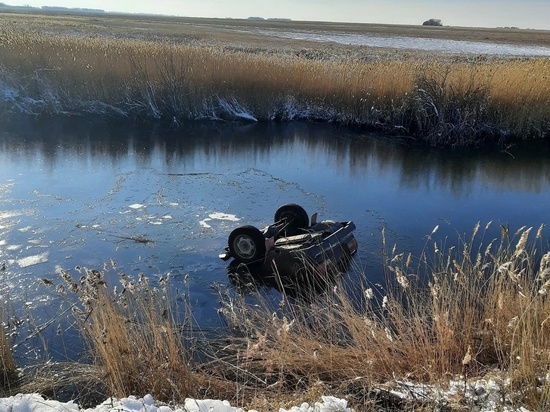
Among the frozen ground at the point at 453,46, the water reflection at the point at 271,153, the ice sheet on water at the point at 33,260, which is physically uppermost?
the frozen ground at the point at 453,46

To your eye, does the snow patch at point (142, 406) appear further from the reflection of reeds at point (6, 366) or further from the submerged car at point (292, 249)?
the submerged car at point (292, 249)

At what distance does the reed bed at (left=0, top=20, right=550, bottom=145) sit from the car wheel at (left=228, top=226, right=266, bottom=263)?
8.32 meters

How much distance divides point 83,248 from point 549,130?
1234cm

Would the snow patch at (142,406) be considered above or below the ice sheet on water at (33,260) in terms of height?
above

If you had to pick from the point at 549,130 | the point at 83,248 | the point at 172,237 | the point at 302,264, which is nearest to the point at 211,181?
the point at 172,237

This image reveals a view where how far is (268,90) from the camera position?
50.1 feet

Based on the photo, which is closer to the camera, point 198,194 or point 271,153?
point 198,194

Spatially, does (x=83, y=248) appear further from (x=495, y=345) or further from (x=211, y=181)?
(x=495, y=345)

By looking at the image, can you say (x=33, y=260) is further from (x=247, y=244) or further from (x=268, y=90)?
(x=268, y=90)

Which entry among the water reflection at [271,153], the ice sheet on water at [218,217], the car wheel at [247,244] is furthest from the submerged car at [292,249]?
the water reflection at [271,153]

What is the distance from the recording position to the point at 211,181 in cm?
970

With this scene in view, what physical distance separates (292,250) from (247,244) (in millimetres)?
571

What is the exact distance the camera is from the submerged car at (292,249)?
6008 millimetres

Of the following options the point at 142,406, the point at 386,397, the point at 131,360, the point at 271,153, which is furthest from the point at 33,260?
the point at 271,153
